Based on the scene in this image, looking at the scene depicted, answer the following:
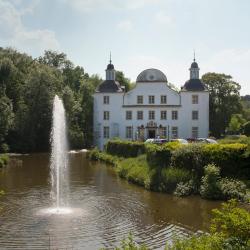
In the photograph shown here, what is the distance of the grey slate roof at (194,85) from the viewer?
55.7 metres

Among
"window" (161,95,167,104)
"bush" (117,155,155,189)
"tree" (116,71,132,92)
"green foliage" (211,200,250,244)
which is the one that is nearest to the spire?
"window" (161,95,167,104)

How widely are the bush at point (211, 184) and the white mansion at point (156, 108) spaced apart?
113 ft

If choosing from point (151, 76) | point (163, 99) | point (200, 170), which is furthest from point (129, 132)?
point (200, 170)

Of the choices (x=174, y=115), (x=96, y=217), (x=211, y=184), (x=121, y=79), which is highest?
(x=121, y=79)

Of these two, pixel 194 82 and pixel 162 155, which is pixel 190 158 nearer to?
pixel 162 155

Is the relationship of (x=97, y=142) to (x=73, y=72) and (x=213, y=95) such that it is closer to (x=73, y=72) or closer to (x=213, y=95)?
(x=213, y=95)

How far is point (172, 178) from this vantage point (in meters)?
22.4

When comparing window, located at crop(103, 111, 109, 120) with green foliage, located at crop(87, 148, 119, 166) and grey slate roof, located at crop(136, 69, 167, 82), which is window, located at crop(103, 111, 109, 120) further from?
green foliage, located at crop(87, 148, 119, 166)

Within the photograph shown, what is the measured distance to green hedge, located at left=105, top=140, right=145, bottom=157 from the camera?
33156 millimetres

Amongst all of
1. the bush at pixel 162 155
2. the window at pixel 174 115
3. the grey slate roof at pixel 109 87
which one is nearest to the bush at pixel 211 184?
the bush at pixel 162 155

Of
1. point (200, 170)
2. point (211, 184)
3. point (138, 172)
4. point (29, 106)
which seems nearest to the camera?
point (211, 184)

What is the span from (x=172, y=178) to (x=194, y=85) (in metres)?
34.9

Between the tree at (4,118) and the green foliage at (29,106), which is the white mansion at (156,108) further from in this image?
the tree at (4,118)

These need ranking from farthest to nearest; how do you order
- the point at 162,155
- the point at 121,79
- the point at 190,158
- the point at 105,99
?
the point at 121,79 < the point at 105,99 < the point at 162,155 < the point at 190,158
